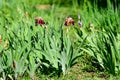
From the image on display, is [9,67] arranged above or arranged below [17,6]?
below

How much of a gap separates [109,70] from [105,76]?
7 centimetres

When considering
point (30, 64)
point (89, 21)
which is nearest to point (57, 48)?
point (30, 64)

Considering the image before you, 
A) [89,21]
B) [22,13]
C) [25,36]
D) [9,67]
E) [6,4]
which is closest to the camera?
[9,67]

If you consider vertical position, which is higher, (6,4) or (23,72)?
(6,4)

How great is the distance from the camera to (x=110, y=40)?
3.45m

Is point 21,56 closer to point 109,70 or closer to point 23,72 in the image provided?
point 23,72

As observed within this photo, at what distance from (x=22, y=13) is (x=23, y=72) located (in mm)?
1942

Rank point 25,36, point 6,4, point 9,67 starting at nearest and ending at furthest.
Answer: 1. point 9,67
2. point 25,36
3. point 6,4

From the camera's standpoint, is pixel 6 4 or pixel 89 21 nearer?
pixel 89 21

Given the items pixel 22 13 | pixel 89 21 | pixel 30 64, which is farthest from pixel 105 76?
pixel 22 13

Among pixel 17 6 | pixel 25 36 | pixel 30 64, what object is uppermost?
pixel 17 6

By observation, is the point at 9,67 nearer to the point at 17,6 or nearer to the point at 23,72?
the point at 23,72

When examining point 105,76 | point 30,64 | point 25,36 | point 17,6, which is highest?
point 17,6

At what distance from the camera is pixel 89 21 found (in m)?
4.63
